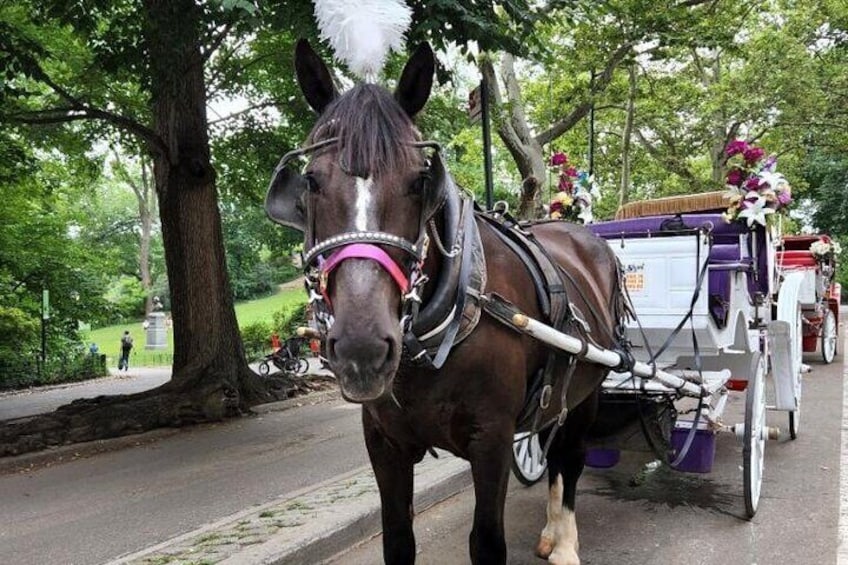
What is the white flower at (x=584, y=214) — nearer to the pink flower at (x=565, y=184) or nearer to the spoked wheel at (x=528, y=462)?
the pink flower at (x=565, y=184)

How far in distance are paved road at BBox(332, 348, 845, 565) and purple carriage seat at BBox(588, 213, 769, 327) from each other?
4.68ft

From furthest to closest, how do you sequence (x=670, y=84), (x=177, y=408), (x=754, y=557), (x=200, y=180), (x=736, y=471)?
(x=670, y=84) → (x=200, y=180) → (x=177, y=408) → (x=736, y=471) → (x=754, y=557)

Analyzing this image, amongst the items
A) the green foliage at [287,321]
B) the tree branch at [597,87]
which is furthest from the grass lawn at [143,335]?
the tree branch at [597,87]

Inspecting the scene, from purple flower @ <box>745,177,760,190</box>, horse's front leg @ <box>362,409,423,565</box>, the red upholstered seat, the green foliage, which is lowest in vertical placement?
the green foliage

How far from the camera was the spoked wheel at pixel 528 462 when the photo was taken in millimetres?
5359

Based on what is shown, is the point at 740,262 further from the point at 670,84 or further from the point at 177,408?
the point at 670,84

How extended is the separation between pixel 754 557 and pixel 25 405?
47.9ft

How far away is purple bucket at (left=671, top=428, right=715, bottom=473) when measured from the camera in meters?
5.26

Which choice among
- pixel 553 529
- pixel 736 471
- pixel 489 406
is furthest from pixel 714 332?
pixel 489 406

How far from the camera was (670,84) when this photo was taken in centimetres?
2009

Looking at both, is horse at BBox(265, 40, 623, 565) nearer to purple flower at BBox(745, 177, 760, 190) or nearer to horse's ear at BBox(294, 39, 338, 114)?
horse's ear at BBox(294, 39, 338, 114)

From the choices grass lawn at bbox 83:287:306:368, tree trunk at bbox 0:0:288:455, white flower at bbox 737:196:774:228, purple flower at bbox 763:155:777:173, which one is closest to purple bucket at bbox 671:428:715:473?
white flower at bbox 737:196:774:228

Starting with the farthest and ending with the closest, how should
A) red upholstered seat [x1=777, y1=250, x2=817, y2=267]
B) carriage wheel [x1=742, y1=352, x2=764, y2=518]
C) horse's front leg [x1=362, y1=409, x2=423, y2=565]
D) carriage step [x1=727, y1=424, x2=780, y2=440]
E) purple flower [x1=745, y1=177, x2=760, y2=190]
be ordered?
red upholstered seat [x1=777, y1=250, x2=817, y2=267] → purple flower [x1=745, y1=177, x2=760, y2=190] → carriage step [x1=727, y1=424, x2=780, y2=440] → carriage wheel [x1=742, y1=352, x2=764, y2=518] → horse's front leg [x1=362, y1=409, x2=423, y2=565]

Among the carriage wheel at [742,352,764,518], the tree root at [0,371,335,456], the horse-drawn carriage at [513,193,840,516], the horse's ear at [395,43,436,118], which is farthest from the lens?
the tree root at [0,371,335,456]
